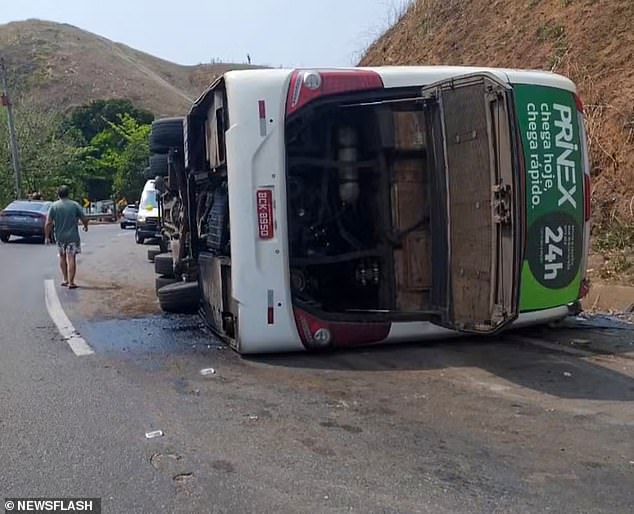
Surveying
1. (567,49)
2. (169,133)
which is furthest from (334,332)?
(567,49)

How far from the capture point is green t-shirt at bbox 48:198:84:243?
39.6 feet

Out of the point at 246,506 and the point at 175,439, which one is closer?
the point at 246,506

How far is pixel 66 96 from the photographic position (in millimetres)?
79938

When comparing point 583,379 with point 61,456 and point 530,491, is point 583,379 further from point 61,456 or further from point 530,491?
point 61,456

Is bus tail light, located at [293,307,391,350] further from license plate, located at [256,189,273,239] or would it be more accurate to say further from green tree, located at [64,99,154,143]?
green tree, located at [64,99,154,143]

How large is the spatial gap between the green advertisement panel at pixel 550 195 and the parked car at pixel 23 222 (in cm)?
2043

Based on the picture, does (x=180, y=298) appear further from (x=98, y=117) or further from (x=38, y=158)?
(x=98, y=117)

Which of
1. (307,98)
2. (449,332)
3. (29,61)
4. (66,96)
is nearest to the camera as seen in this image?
(307,98)

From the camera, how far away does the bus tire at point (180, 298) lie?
27.7 ft

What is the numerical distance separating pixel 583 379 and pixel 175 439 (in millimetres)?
2968

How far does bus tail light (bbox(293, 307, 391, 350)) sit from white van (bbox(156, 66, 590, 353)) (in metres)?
0.01

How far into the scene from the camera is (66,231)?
12070 mm

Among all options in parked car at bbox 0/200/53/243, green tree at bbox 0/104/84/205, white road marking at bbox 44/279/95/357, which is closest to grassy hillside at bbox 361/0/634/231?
white road marking at bbox 44/279/95/357

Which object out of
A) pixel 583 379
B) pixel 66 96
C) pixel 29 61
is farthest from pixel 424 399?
pixel 29 61
